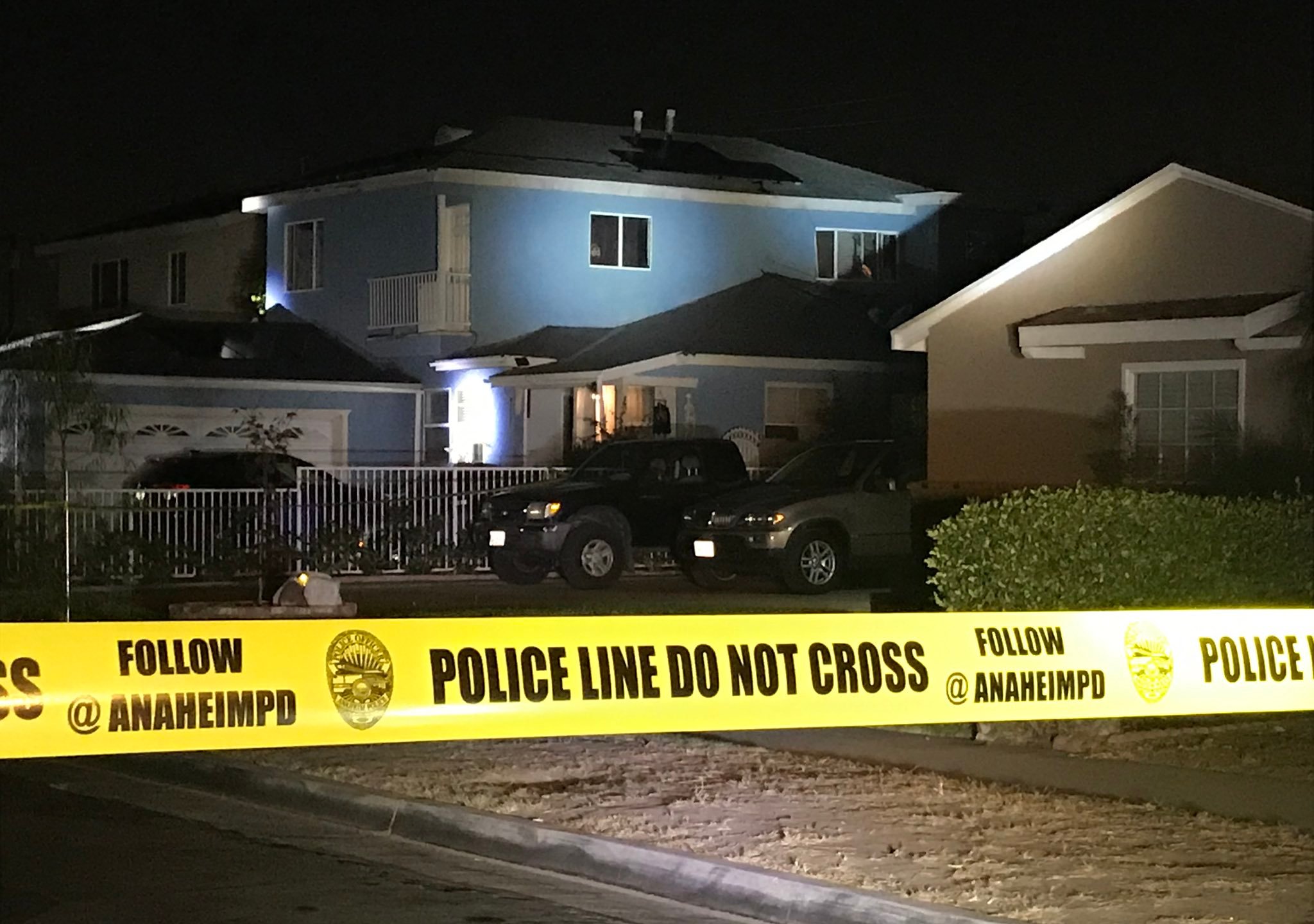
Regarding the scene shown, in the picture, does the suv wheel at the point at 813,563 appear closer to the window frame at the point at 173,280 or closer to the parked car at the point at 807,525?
the parked car at the point at 807,525

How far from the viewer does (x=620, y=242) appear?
3303cm

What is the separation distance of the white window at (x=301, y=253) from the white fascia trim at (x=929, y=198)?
A: 10771 millimetres

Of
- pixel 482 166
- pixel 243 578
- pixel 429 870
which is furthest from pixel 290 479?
pixel 429 870

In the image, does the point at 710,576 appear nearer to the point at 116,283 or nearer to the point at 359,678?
the point at 359,678

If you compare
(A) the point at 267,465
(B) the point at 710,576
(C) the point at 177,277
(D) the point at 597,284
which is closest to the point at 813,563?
(B) the point at 710,576

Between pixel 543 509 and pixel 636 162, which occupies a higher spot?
pixel 636 162

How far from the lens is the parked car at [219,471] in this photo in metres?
26.6

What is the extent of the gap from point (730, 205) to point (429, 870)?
25688mm

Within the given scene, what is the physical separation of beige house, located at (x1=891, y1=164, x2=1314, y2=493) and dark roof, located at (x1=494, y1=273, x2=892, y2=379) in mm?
9287

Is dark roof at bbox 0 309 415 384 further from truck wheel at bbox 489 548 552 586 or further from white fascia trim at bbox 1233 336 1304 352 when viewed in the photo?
white fascia trim at bbox 1233 336 1304 352

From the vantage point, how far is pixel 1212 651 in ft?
28.6

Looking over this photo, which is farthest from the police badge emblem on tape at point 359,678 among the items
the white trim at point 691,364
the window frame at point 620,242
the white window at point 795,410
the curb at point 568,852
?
the window frame at point 620,242

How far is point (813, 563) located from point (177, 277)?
20938 millimetres

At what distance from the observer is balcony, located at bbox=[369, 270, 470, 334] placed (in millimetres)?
31828
